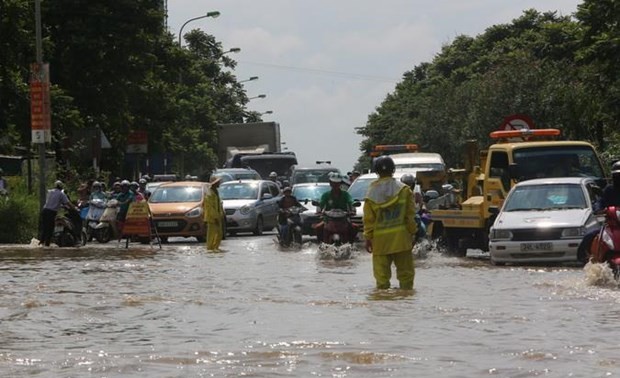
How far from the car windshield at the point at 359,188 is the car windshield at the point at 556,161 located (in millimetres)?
7932

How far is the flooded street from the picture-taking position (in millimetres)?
10938

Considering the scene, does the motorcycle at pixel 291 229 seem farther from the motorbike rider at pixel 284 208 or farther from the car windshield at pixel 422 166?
the car windshield at pixel 422 166

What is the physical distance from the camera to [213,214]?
98.3 feet

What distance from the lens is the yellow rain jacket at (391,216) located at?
1686 cm

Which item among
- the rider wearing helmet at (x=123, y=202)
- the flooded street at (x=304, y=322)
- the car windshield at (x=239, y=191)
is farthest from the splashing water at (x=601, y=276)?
the car windshield at (x=239, y=191)

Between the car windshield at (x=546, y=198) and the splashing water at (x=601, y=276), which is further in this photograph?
the car windshield at (x=546, y=198)

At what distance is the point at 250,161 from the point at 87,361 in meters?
49.8

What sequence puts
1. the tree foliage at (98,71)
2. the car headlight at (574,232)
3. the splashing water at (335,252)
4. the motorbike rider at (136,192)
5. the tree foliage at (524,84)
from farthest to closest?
1. the tree foliage at (98,71)
2. the tree foliage at (524,84)
3. the motorbike rider at (136,192)
4. the splashing water at (335,252)
5. the car headlight at (574,232)

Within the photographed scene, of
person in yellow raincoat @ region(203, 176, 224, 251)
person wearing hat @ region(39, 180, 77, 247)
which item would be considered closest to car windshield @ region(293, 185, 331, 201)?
person wearing hat @ region(39, 180, 77, 247)

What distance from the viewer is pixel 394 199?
16.9 metres

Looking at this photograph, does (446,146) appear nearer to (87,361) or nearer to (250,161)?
(250,161)

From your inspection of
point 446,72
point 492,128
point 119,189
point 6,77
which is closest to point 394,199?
point 119,189

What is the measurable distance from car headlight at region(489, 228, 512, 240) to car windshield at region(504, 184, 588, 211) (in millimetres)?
793

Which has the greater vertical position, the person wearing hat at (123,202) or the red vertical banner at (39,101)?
the red vertical banner at (39,101)
